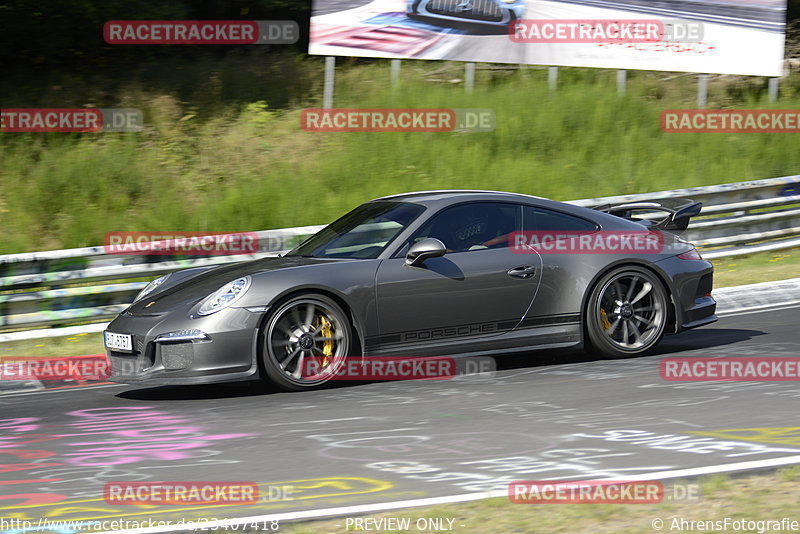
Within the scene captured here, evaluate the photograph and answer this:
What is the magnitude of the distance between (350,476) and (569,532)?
4.55 ft

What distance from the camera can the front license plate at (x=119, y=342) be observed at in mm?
7418

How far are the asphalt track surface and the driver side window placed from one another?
1.00m

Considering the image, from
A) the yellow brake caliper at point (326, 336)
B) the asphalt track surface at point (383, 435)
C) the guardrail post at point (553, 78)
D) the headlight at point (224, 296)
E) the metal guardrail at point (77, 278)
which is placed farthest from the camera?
the guardrail post at point (553, 78)

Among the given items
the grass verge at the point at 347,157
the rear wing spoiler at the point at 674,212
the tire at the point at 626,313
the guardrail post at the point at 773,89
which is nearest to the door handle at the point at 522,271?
the tire at the point at 626,313

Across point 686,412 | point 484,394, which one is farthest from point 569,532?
point 484,394

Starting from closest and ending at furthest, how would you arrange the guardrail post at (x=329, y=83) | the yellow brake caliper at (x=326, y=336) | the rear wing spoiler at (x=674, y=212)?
the yellow brake caliper at (x=326, y=336) < the rear wing spoiler at (x=674, y=212) < the guardrail post at (x=329, y=83)

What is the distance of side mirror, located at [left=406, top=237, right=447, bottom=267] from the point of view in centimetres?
758

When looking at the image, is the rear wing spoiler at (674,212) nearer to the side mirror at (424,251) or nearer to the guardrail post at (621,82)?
the side mirror at (424,251)

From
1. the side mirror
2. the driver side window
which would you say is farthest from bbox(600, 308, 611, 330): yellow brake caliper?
the side mirror

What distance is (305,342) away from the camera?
7.45m

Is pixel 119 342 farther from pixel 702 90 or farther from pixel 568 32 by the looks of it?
pixel 702 90

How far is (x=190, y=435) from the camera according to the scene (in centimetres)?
630

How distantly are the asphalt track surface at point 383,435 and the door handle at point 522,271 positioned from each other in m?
0.72

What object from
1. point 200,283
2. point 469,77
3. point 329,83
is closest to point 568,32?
point 469,77
